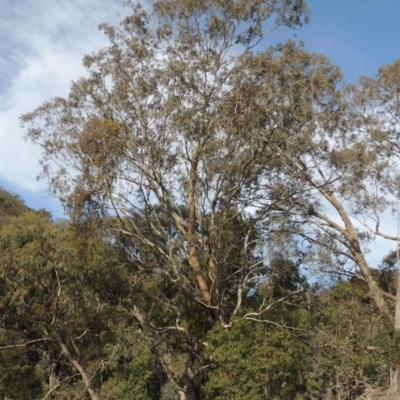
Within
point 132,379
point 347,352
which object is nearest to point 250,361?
point 347,352

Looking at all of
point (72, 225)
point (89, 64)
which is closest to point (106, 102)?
point (89, 64)

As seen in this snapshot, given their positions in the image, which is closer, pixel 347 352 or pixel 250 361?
pixel 250 361

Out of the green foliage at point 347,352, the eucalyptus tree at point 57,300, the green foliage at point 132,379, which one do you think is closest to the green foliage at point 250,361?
the green foliage at point 347,352

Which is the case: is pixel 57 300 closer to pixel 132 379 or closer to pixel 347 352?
pixel 132 379

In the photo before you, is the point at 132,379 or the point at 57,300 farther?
the point at 132,379

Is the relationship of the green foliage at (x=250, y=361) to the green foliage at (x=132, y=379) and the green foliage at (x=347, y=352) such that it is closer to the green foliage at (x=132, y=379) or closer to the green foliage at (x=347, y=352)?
the green foliage at (x=347, y=352)

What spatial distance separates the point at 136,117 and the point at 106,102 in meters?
1.33

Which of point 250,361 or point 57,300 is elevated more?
point 57,300

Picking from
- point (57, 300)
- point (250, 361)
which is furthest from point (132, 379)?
point (250, 361)

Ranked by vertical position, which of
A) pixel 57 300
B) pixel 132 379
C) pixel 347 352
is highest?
pixel 57 300

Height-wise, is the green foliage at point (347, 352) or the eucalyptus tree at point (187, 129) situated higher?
the eucalyptus tree at point (187, 129)

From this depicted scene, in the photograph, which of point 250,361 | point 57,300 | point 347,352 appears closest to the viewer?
point 250,361

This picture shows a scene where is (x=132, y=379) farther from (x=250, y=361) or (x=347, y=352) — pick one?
(x=347, y=352)

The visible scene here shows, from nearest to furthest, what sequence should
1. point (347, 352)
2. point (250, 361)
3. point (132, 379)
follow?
point (250, 361) → point (347, 352) → point (132, 379)
